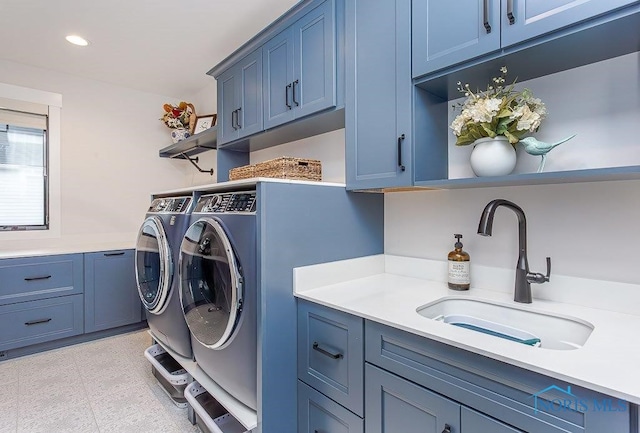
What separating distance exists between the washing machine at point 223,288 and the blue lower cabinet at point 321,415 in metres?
0.21

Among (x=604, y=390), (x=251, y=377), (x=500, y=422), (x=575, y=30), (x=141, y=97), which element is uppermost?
(x=141, y=97)

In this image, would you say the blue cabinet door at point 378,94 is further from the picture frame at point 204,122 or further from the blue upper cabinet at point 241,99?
the picture frame at point 204,122

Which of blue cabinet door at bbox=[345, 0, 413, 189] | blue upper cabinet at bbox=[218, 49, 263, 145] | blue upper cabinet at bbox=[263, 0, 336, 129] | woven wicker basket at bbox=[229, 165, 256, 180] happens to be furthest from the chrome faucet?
blue upper cabinet at bbox=[218, 49, 263, 145]

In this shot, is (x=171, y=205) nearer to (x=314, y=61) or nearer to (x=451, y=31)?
(x=314, y=61)

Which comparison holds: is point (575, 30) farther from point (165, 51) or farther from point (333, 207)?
point (165, 51)

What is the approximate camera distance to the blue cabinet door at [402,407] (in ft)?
3.05

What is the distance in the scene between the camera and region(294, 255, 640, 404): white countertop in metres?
0.73

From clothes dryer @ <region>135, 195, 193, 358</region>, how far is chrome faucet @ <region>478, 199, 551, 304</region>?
152 centimetres

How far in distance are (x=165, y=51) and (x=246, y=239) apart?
7.51ft

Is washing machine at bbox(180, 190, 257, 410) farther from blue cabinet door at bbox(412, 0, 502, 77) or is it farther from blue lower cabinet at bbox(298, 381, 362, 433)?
blue cabinet door at bbox(412, 0, 502, 77)

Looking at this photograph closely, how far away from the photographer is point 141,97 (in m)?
3.68

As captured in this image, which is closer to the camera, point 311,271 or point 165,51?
point 311,271

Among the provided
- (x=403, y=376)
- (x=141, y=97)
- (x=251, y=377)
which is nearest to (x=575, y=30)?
(x=403, y=376)

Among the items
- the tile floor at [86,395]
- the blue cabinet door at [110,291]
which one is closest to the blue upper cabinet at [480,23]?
the tile floor at [86,395]
